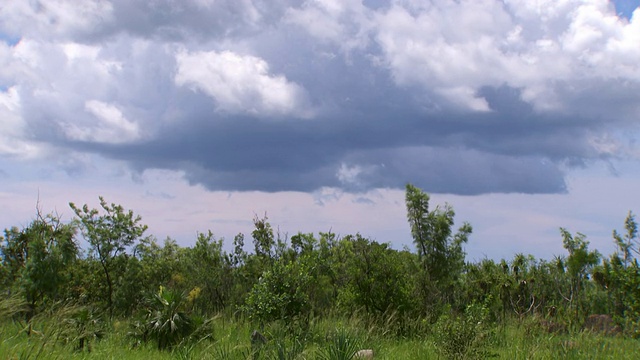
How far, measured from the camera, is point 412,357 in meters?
12.4

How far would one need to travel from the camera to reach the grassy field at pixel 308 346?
34.7 ft

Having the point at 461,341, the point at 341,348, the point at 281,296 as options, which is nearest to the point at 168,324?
the point at 281,296

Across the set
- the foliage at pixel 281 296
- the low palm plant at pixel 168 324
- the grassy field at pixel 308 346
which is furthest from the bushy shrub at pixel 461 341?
the low palm plant at pixel 168 324

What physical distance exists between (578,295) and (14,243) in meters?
23.2

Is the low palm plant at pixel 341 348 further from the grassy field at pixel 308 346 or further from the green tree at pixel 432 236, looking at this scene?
the green tree at pixel 432 236

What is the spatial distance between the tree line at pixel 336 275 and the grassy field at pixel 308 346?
163 centimetres

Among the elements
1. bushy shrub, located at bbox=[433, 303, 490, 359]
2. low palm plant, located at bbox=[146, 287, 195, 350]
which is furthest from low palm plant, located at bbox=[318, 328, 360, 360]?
low palm plant, located at bbox=[146, 287, 195, 350]

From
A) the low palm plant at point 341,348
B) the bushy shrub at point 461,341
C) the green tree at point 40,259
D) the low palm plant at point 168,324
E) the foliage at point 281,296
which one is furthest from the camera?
the green tree at point 40,259

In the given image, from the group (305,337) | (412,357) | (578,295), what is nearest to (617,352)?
(412,357)

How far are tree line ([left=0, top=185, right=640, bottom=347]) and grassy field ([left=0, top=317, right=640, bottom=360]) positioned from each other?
1626 mm

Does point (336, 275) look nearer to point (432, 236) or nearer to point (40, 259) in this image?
point (432, 236)

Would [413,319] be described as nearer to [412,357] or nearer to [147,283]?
[412,357]

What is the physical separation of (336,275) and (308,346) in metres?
9.42

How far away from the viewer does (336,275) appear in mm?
22844
